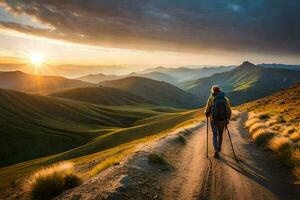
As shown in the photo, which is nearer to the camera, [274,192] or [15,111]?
[274,192]

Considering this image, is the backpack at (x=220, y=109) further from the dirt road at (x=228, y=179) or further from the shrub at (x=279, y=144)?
the shrub at (x=279, y=144)

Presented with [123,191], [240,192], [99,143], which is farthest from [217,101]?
[99,143]

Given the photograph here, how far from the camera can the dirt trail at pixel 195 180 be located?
9.38 m

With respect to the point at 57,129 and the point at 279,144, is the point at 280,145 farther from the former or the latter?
the point at 57,129

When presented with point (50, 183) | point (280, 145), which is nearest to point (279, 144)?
point (280, 145)

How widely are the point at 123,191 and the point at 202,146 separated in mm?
11100

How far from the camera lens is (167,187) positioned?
33.8 feet

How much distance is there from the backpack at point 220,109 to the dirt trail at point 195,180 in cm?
220

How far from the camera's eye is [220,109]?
15078 millimetres


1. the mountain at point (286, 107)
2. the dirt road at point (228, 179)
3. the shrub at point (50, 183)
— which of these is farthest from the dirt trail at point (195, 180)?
the mountain at point (286, 107)

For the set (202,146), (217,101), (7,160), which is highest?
(217,101)

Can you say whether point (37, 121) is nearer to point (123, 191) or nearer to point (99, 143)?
point (99, 143)

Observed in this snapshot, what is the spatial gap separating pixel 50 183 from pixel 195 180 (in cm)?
539

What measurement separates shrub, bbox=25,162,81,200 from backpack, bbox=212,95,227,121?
7.75 metres
